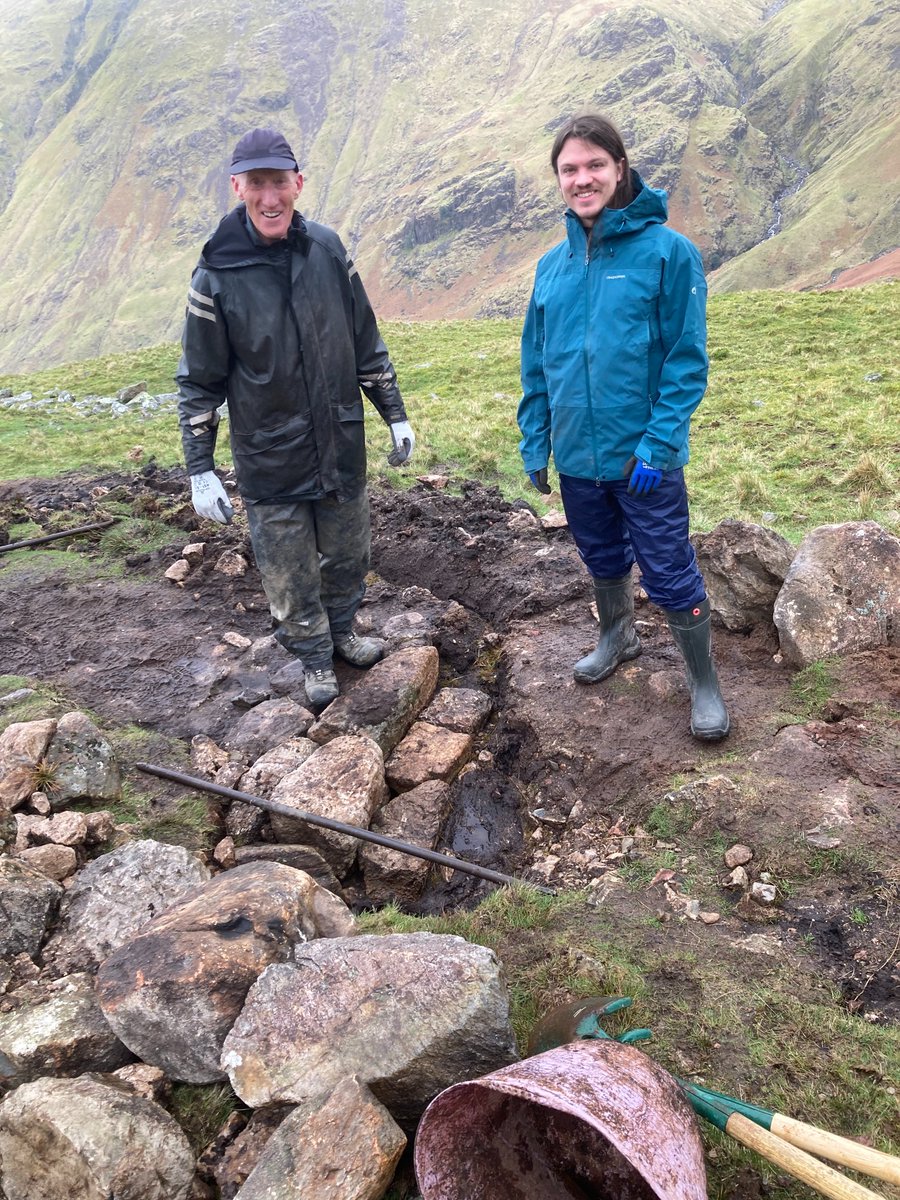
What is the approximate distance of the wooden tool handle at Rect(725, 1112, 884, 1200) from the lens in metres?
1.61

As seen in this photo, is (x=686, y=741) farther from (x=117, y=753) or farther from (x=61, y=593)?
(x=61, y=593)

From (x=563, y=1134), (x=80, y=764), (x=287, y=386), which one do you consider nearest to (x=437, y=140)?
(x=287, y=386)

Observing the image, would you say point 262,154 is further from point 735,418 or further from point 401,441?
point 735,418

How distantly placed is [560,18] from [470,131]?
5269 centimetres

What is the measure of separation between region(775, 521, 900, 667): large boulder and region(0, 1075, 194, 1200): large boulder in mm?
3584

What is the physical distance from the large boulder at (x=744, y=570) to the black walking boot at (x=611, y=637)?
0.53 meters

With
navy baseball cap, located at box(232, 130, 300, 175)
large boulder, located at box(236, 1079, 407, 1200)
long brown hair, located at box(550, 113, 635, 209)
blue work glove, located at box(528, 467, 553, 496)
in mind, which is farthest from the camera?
blue work glove, located at box(528, 467, 553, 496)

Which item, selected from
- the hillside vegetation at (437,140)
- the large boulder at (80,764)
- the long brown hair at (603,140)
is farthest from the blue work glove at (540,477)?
the hillside vegetation at (437,140)

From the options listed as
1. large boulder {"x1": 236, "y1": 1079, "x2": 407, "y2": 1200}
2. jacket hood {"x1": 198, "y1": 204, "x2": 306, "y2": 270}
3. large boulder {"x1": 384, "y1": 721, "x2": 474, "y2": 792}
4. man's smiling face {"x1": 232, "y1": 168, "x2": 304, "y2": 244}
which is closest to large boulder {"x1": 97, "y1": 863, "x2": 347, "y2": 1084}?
large boulder {"x1": 236, "y1": 1079, "x2": 407, "y2": 1200}

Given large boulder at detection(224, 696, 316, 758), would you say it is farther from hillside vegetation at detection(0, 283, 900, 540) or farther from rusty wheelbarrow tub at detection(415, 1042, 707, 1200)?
hillside vegetation at detection(0, 283, 900, 540)

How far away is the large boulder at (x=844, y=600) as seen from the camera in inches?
157

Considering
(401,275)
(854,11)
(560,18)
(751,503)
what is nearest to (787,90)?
(854,11)

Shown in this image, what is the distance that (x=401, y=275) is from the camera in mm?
110688

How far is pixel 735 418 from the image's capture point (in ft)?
30.9
